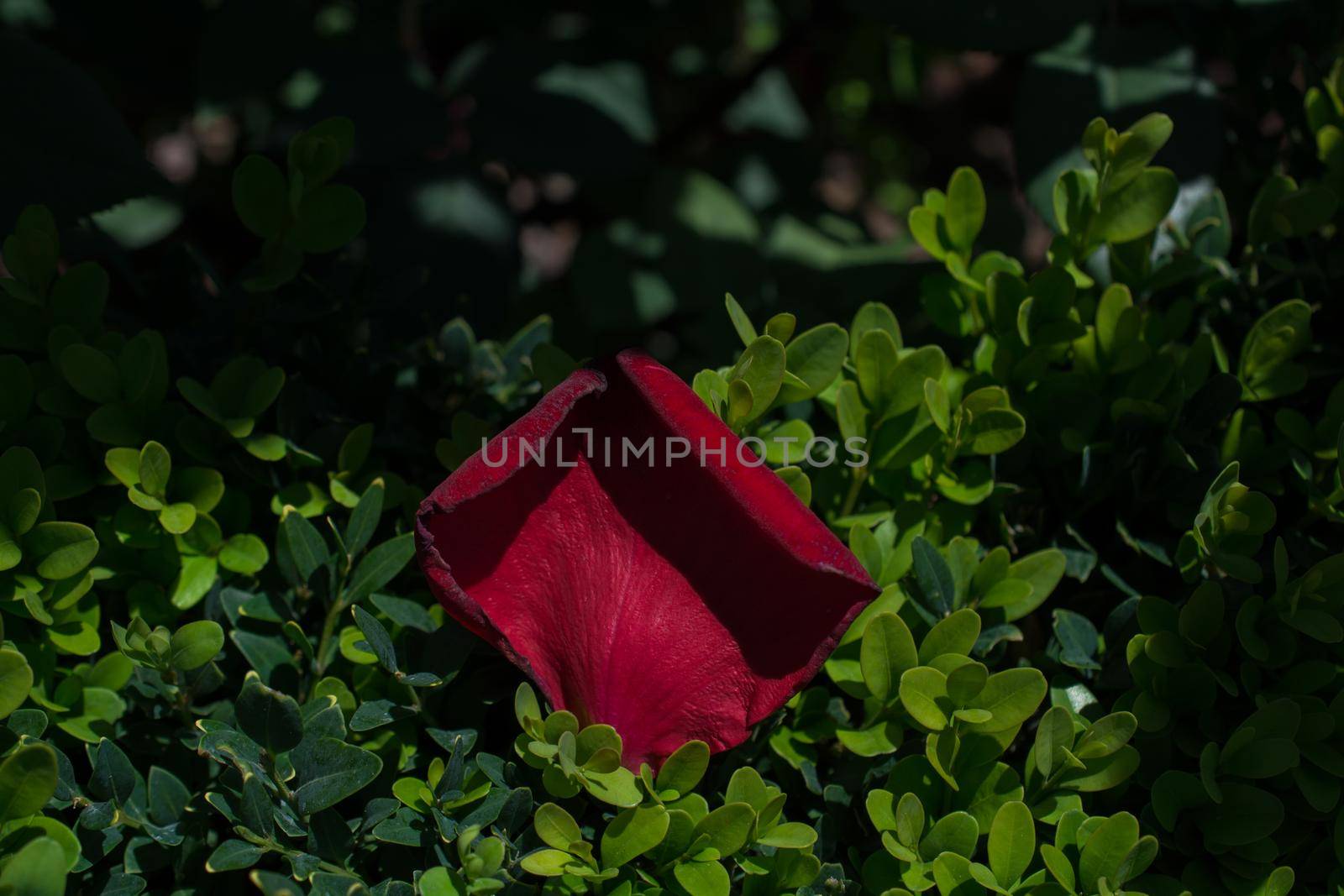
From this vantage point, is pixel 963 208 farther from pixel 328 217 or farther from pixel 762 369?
pixel 328 217

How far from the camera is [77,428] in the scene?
30.9 inches

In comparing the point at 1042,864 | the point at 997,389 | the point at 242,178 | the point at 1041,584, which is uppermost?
the point at 242,178

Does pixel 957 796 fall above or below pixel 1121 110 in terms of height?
below

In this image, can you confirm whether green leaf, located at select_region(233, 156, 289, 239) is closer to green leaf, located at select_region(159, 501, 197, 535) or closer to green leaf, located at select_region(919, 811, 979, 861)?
green leaf, located at select_region(159, 501, 197, 535)

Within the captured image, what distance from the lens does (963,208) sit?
850 mm

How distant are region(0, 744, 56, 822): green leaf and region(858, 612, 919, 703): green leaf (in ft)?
1.39

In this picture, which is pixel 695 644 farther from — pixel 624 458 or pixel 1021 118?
pixel 1021 118

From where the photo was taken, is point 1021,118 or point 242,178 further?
point 1021,118

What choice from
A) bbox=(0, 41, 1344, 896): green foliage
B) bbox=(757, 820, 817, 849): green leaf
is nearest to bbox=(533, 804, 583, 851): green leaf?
bbox=(0, 41, 1344, 896): green foliage

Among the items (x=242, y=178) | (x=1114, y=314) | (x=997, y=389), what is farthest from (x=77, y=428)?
(x=1114, y=314)

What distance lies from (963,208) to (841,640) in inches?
13.7

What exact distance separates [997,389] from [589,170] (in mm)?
811

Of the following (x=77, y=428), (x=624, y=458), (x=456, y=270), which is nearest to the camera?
(x=624, y=458)

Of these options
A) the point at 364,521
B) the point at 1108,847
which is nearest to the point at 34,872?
the point at 364,521
